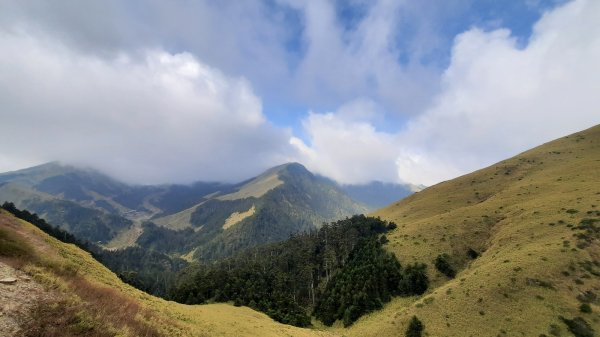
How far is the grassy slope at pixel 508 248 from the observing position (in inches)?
2238

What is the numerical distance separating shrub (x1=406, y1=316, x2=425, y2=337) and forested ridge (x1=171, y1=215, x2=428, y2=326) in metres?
24.9

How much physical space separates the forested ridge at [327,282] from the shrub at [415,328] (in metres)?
24.9

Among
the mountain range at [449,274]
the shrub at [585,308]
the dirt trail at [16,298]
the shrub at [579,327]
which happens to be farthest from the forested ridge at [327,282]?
the dirt trail at [16,298]

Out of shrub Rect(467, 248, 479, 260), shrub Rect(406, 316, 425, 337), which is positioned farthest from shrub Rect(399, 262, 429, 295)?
shrub Rect(406, 316, 425, 337)

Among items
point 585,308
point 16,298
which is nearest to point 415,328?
point 585,308

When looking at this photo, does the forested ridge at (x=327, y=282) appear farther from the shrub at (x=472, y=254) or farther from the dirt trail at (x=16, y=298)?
the dirt trail at (x=16, y=298)

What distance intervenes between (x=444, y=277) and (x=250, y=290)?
6210cm

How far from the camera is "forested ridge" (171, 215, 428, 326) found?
8931 centimetres

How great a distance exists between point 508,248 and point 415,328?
118ft

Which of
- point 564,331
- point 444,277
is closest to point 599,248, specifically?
point 564,331

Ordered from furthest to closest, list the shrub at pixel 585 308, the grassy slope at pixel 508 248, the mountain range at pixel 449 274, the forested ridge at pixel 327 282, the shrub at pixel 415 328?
the forested ridge at pixel 327 282 → the shrub at pixel 415 328 → the grassy slope at pixel 508 248 → the shrub at pixel 585 308 → the mountain range at pixel 449 274

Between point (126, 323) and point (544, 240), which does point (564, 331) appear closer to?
point (544, 240)

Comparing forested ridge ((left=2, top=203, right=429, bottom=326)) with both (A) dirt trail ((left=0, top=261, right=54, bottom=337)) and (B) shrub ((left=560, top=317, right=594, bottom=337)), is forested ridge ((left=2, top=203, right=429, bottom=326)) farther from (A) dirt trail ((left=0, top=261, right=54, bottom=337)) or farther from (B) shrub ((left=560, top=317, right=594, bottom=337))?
(A) dirt trail ((left=0, top=261, right=54, bottom=337))

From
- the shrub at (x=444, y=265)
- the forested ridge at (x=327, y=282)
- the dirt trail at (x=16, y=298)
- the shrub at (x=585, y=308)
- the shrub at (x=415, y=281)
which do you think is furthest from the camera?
the forested ridge at (x=327, y=282)
